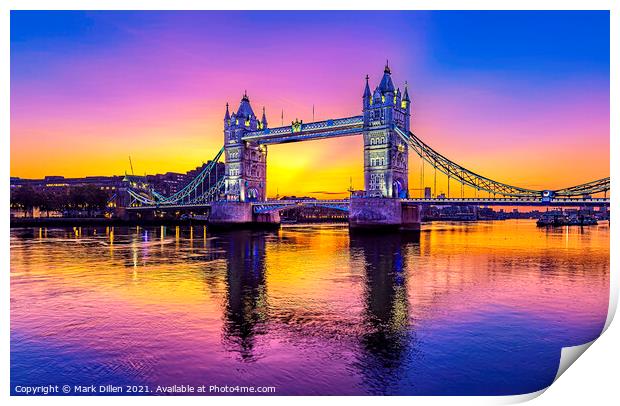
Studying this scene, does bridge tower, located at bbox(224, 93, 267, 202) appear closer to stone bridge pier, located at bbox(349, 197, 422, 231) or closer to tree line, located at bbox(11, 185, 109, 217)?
stone bridge pier, located at bbox(349, 197, 422, 231)

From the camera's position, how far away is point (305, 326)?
455 inches

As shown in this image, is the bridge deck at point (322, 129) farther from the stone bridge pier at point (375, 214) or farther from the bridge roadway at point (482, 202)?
the stone bridge pier at point (375, 214)

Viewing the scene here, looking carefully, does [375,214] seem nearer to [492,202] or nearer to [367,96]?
[492,202]

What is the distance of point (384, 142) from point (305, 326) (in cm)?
4271

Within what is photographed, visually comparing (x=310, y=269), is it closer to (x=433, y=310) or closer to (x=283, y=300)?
(x=283, y=300)

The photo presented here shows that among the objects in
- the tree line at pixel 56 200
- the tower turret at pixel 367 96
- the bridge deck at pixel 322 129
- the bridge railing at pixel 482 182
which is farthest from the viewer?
the tree line at pixel 56 200

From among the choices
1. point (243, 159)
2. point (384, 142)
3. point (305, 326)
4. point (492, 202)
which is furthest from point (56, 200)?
point (305, 326)

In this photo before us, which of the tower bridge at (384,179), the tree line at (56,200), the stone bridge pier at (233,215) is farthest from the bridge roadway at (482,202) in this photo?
the tree line at (56,200)

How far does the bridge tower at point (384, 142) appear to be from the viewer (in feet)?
170

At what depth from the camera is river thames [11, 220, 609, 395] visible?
862 centimetres

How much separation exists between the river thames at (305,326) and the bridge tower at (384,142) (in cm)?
2925

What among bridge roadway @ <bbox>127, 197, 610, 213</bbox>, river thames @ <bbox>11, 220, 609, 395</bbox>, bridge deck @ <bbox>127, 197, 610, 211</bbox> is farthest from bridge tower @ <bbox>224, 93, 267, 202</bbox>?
river thames @ <bbox>11, 220, 609, 395</bbox>

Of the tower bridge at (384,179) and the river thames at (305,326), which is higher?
the tower bridge at (384,179)
